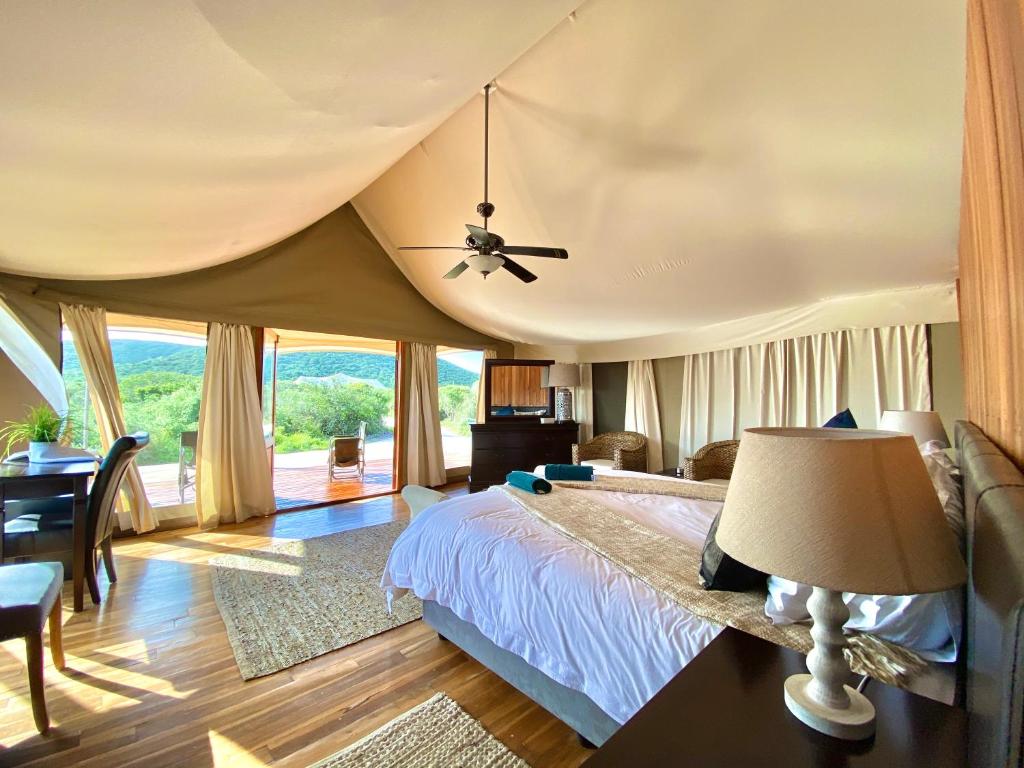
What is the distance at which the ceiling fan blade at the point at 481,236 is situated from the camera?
2.60 meters

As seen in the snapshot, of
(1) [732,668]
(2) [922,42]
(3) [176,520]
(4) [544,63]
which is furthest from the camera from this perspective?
(3) [176,520]

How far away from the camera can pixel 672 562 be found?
1.59 metres

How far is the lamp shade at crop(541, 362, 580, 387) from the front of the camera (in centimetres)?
555

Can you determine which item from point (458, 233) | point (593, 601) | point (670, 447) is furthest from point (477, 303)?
point (593, 601)

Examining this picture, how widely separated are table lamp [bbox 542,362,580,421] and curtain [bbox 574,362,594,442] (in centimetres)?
22

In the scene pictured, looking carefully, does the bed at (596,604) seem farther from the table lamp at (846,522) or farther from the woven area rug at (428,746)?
the woven area rug at (428,746)

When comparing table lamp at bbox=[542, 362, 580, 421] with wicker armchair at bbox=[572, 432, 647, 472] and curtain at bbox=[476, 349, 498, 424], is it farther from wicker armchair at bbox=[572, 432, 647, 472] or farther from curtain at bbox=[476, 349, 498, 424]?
curtain at bbox=[476, 349, 498, 424]

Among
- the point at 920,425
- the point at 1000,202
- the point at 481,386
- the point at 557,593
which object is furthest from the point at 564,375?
the point at 1000,202

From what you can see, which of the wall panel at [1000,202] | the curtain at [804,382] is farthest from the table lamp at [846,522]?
the curtain at [804,382]

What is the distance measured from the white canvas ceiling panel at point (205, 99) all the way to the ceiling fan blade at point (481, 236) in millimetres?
670

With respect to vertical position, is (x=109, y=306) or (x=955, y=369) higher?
(x=109, y=306)

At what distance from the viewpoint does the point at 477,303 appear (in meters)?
5.08

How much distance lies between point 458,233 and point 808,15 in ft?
9.94

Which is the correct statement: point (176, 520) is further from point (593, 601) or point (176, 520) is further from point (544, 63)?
point (544, 63)
